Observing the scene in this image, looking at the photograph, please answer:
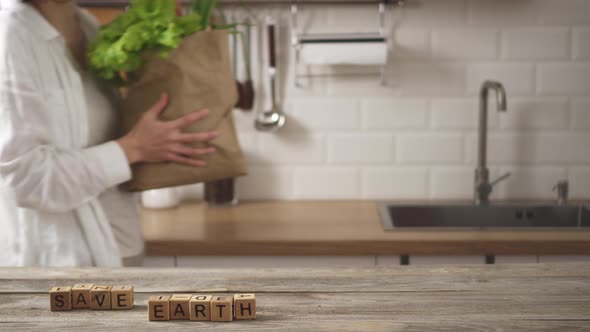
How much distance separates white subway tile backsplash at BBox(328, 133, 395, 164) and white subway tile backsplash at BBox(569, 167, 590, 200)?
62 centimetres

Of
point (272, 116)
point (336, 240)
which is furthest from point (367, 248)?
point (272, 116)

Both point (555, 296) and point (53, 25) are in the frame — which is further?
point (53, 25)

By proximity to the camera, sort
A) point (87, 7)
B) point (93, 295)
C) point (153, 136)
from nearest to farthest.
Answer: point (93, 295)
point (153, 136)
point (87, 7)

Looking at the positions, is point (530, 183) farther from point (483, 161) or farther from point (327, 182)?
point (327, 182)

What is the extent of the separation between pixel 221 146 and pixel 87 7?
1.03 m

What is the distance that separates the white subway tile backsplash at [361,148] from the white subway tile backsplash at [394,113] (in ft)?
0.14

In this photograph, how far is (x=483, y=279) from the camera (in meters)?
1.08

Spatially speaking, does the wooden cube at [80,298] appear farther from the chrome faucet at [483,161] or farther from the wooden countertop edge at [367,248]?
the chrome faucet at [483,161]

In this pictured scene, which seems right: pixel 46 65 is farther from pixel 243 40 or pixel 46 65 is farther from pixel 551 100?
pixel 551 100

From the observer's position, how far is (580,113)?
2.38 m

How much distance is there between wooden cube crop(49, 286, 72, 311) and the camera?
0.95 metres

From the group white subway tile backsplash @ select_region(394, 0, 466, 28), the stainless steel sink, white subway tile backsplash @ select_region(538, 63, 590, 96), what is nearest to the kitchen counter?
the stainless steel sink

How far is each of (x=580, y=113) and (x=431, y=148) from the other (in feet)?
1.70

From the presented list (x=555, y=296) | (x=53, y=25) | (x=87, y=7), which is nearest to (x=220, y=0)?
(x=87, y=7)
